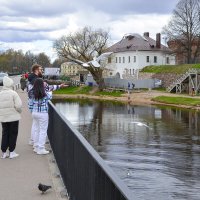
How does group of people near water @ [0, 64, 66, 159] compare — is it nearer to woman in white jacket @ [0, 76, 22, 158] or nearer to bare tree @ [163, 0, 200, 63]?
woman in white jacket @ [0, 76, 22, 158]

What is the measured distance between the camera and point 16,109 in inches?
405

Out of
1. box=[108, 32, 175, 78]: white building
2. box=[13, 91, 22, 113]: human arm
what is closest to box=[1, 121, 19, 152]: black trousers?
box=[13, 91, 22, 113]: human arm

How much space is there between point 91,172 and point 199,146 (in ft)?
71.8

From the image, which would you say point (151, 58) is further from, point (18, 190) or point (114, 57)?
point (18, 190)

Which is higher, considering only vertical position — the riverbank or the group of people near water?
the group of people near water

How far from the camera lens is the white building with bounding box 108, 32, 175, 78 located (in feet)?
334

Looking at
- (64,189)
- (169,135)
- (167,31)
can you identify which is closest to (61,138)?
(64,189)

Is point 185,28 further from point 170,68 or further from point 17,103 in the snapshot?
point 17,103

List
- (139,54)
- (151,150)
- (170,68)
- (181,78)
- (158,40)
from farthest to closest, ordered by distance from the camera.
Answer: (158,40) → (139,54) → (170,68) → (181,78) → (151,150)

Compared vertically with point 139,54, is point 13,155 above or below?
below

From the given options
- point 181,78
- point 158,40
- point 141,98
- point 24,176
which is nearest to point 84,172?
point 24,176

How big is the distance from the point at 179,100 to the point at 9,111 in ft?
172

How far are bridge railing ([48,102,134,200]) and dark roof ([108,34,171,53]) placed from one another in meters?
91.7

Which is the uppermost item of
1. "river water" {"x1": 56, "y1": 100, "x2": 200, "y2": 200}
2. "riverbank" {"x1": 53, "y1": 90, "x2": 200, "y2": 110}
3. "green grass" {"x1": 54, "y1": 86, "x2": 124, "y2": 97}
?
"green grass" {"x1": 54, "y1": 86, "x2": 124, "y2": 97}
